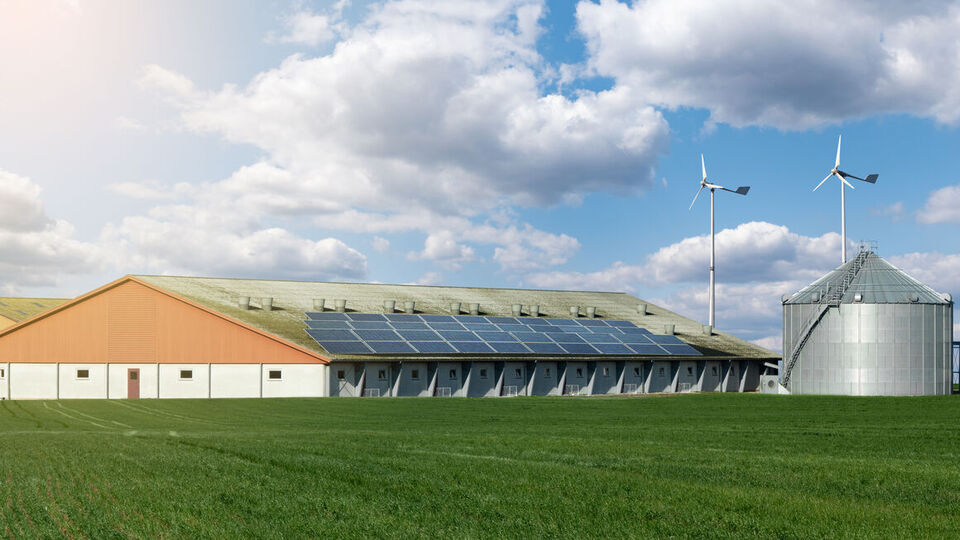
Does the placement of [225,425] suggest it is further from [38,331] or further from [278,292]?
[278,292]

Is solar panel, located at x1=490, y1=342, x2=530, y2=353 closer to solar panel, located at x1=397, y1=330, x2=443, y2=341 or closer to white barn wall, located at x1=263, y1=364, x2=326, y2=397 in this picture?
solar panel, located at x1=397, y1=330, x2=443, y2=341

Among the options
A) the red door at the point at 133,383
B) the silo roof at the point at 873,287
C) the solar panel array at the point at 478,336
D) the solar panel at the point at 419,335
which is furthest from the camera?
the silo roof at the point at 873,287

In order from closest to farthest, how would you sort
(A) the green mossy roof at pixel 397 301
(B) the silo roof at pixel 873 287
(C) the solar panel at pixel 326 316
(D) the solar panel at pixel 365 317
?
(A) the green mossy roof at pixel 397 301
(C) the solar panel at pixel 326 316
(B) the silo roof at pixel 873 287
(D) the solar panel at pixel 365 317

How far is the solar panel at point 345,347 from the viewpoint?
65.7 metres

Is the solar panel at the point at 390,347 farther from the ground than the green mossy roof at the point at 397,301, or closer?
closer

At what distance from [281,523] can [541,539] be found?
14.7 feet

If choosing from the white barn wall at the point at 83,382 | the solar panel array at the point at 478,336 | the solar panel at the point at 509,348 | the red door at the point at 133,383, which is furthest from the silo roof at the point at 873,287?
the white barn wall at the point at 83,382

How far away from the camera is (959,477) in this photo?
21.5 metres

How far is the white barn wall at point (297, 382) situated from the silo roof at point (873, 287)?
39.6 metres

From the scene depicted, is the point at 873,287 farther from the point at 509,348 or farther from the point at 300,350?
the point at 300,350

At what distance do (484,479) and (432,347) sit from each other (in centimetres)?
4933

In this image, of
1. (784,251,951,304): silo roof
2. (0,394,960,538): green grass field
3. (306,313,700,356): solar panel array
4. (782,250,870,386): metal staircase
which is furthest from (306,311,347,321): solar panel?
(784,251,951,304): silo roof

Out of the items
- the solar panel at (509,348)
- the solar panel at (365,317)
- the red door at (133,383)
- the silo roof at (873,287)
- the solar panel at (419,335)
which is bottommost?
the red door at (133,383)

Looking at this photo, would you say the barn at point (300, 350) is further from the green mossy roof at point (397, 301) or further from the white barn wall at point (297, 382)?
the green mossy roof at point (397, 301)
